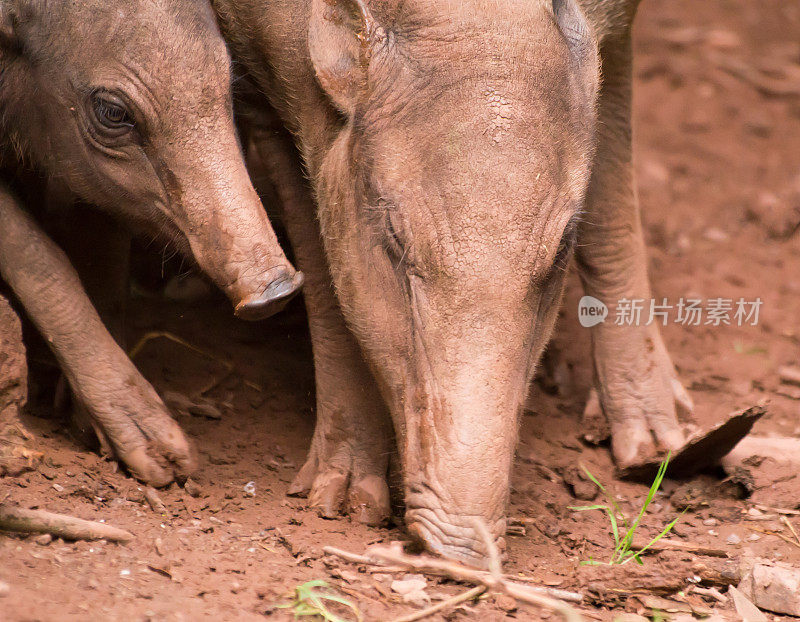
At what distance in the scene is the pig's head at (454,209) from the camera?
320 cm

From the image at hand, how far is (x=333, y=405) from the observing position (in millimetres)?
4066

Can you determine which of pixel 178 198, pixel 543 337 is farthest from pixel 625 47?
pixel 178 198

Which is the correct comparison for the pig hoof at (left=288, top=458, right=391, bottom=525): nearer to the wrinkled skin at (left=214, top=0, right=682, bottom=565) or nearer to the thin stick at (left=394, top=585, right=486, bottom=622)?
the wrinkled skin at (left=214, top=0, right=682, bottom=565)

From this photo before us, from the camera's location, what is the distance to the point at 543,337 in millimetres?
3611

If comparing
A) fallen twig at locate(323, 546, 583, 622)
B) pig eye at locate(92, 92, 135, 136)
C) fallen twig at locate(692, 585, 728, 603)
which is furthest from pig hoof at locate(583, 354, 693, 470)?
pig eye at locate(92, 92, 135, 136)

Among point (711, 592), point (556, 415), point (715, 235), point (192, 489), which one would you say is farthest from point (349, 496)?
point (715, 235)

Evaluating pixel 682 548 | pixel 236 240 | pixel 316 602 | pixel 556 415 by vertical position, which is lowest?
pixel 316 602

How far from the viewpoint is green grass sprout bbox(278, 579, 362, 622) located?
9.33 feet

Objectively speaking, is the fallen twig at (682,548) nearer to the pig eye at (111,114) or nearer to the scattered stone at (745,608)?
the scattered stone at (745,608)

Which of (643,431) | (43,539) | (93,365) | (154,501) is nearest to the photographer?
(43,539)

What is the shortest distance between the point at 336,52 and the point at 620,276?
1.90 meters

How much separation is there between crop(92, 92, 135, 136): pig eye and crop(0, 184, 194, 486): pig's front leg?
52 centimetres

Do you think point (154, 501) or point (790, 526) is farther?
point (790, 526)

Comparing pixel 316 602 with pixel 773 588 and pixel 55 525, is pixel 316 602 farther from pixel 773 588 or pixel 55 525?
pixel 773 588
